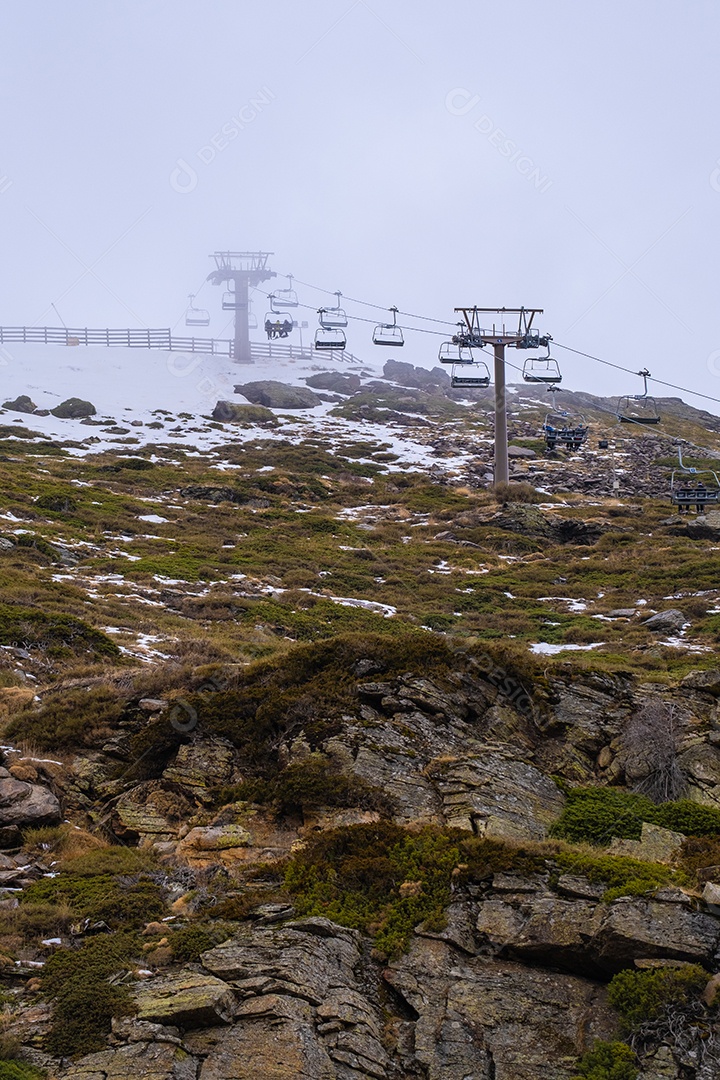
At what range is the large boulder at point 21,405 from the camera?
6297 centimetres

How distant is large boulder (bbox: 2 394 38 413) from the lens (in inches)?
2479

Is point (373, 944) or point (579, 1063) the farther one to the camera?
point (373, 944)

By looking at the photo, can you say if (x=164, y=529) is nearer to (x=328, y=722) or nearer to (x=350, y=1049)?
(x=328, y=722)

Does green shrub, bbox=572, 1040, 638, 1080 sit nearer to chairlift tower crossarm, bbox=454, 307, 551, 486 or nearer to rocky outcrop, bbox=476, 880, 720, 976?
rocky outcrop, bbox=476, 880, 720, 976

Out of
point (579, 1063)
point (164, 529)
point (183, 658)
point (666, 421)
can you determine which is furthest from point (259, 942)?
point (666, 421)

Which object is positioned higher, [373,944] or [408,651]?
[408,651]

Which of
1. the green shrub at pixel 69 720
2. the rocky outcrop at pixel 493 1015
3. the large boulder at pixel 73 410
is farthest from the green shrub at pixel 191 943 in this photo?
the large boulder at pixel 73 410

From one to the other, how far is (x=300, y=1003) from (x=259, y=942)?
0.90 metres

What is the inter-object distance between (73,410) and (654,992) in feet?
199

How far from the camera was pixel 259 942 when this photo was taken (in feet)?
27.7

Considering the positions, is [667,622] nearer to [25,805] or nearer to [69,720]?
[69,720]

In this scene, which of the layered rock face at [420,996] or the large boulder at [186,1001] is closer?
the layered rock face at [420,996]

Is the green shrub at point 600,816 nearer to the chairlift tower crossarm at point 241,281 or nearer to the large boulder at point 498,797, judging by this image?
the large boulder at point 498,797

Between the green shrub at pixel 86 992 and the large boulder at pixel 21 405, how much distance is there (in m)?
58.8
